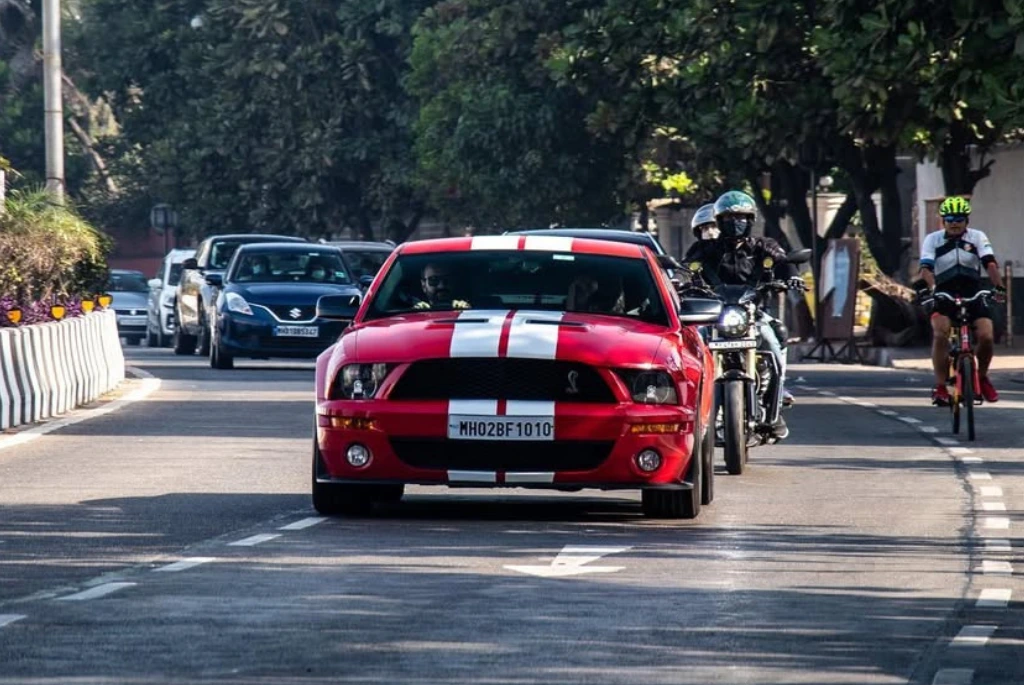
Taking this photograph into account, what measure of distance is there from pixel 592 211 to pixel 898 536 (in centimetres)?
4446

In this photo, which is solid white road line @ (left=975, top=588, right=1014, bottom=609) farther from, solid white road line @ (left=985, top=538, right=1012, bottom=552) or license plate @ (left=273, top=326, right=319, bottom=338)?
license plate @ (left=273, top=326, right=319, bottom=338)

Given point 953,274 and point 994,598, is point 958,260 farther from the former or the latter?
point 994,598

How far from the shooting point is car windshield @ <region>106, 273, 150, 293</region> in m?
61.7

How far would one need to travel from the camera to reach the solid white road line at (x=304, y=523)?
553 inches

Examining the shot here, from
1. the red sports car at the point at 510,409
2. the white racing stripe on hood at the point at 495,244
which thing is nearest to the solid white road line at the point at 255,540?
the red sports car at the point at 510,409

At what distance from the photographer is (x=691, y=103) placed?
139ft

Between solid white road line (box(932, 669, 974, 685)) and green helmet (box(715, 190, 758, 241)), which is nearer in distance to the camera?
solid white road line (box(932, 669, 974, 685))

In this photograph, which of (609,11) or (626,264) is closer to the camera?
(626,264)

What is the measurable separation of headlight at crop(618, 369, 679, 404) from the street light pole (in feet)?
72.3

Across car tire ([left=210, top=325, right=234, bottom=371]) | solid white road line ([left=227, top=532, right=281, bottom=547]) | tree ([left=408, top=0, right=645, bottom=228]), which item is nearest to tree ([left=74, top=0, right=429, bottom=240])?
tree ([left=408, top=0, right=645, bottom=228])

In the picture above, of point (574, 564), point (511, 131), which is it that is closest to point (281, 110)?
point (511, 131)

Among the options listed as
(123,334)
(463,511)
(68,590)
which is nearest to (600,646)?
(68,590)

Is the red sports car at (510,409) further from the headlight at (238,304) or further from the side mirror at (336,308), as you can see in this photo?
the headlight at (238,304)

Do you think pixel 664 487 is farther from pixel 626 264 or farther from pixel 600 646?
pixel 600 646
